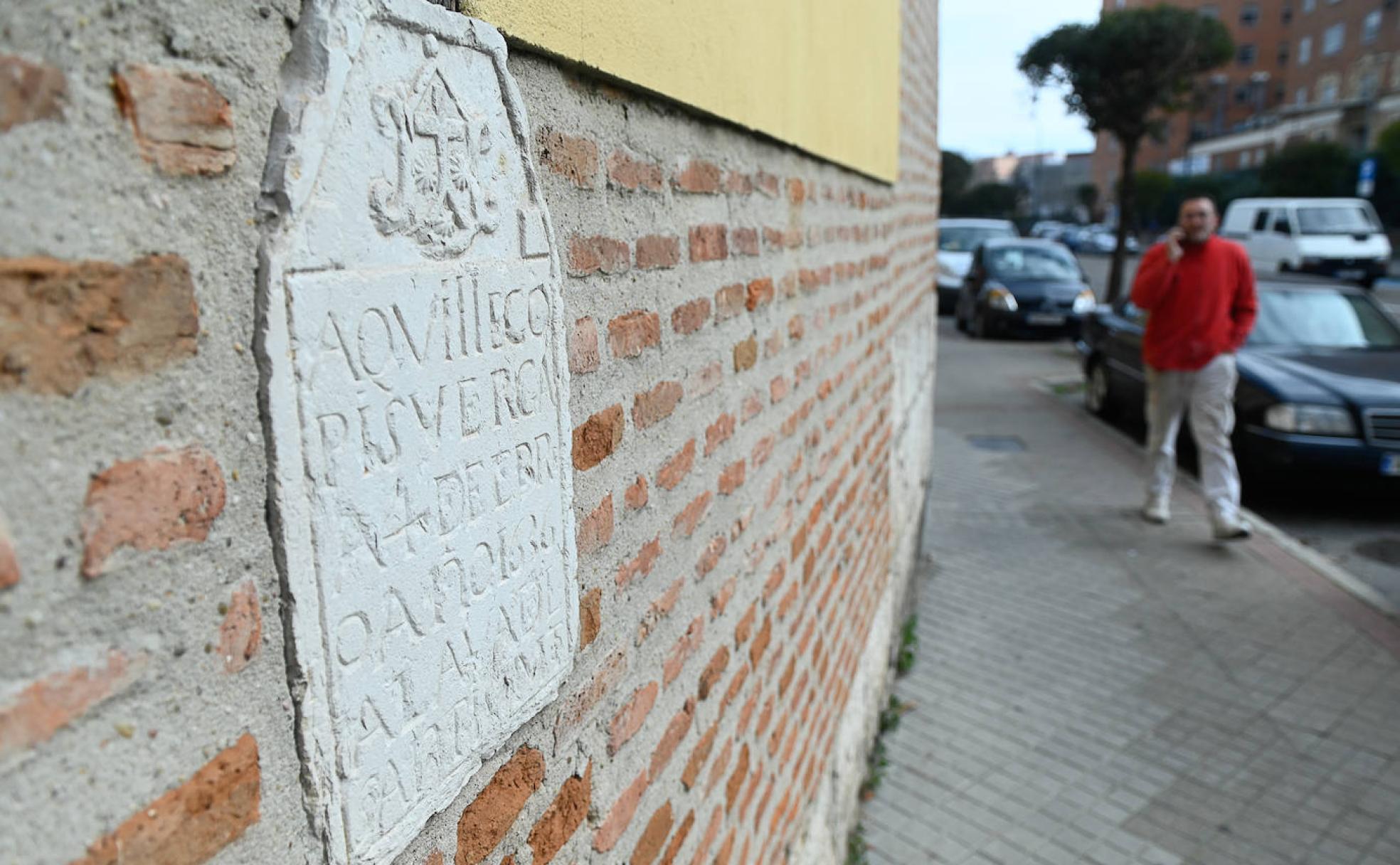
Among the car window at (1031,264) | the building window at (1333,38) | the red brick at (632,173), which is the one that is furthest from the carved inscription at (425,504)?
the building window at (1333,38)

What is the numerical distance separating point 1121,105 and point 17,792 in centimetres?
1981

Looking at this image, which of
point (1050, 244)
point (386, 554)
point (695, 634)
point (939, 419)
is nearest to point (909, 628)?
point (695, 634)

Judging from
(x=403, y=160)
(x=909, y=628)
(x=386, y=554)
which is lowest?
(x=909, y=628)

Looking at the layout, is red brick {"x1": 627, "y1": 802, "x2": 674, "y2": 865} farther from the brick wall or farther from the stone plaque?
the stone plaque

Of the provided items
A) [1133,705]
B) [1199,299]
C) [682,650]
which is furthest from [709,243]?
[1199,299]

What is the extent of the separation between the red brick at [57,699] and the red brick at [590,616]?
66cm

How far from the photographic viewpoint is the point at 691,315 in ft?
5.32

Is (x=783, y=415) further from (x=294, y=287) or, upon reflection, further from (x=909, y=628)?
(x=909, y=628)

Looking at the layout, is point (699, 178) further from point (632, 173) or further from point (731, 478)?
point (731, 478)

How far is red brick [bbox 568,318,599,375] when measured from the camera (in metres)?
1.20

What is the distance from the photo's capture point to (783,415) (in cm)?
229

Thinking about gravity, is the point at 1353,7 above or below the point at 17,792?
above

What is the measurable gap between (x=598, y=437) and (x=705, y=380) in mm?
460

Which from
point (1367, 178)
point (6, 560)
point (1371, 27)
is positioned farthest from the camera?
point (1371, 27)
